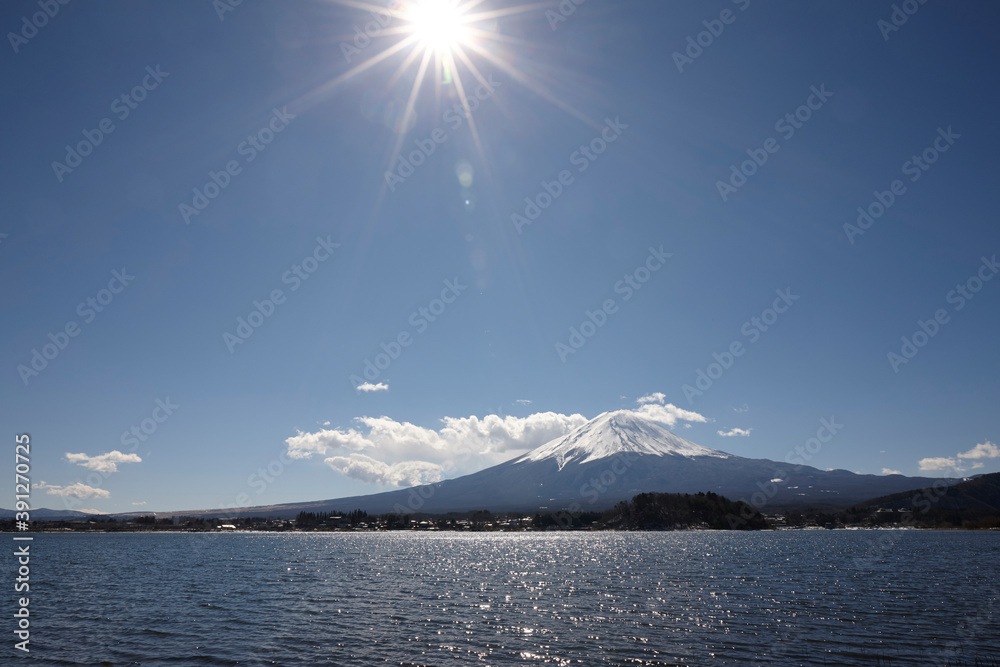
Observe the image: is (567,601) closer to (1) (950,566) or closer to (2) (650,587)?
(2) (650,587)

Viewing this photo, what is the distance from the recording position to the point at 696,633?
39219 mm

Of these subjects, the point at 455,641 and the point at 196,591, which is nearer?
the point at 455,641

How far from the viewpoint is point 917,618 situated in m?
44.0

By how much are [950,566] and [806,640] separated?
7030 cm

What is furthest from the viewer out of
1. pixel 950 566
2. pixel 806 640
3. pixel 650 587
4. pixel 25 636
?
pixel 950 566

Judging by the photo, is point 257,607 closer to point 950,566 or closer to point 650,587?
point 650,587

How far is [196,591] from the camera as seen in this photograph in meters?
65.6

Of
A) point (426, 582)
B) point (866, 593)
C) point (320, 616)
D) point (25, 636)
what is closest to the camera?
point (25, 636)

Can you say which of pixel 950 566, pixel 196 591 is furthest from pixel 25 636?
pixel 950 566

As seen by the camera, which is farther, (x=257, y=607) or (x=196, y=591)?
(x=196, y=591)

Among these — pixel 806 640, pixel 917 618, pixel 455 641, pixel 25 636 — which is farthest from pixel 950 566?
pixel 25 636

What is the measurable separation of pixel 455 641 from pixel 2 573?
94.3 meters

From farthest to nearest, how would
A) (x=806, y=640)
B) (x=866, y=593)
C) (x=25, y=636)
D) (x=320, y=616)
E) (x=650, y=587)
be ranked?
1. (x=650, y=587)
2. (x=866, y=593)
3. (x=320, y=616)
4. (x=25, y=636)
5. (x=806, y=640)

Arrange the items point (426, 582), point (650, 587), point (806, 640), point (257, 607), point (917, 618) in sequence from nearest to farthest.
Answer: point (806, 640)
point (917, 618)
point (257, 607)
point (650, 587)
point (426, 582)
